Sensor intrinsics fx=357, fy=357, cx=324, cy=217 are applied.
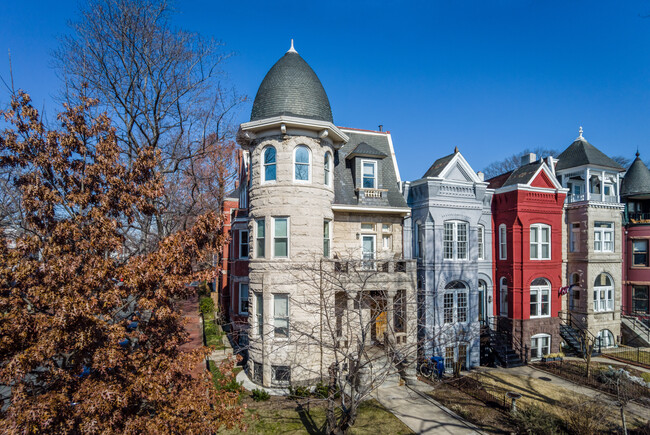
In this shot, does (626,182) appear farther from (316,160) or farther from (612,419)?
(316,160)

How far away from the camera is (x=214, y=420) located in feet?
27.3

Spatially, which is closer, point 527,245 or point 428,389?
point 428,389

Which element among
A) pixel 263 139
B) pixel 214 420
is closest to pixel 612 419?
pixel 214 420

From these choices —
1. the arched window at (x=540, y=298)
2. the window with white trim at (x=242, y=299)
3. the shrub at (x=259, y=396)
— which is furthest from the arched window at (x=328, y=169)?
the arched window at (x=540, y=298)

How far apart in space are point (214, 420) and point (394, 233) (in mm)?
13928

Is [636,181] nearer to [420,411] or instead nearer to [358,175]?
[358,175]

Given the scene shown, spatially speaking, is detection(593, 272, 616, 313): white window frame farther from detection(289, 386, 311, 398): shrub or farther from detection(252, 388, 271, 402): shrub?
detection(252, 388, 271, 402): shrub

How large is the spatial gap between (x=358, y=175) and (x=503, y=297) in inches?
499

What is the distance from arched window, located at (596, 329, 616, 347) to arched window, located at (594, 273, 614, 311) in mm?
1559

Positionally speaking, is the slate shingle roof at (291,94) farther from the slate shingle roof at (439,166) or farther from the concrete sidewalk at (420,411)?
the concrete sidewalk at (420,411)

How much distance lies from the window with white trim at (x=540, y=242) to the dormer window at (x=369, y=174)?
436 inches

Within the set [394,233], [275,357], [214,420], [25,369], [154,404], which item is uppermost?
[394,233]

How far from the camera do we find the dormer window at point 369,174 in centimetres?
1989

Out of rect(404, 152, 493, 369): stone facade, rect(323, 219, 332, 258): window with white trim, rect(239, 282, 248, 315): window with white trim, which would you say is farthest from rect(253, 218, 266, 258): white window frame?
rect(404, 152, 493, 369): stone facade
